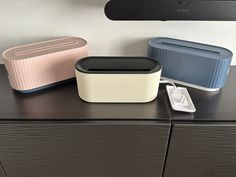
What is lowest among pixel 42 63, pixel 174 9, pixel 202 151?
pixel 202 151

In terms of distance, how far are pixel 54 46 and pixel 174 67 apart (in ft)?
1.33

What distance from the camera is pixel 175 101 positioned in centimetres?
68

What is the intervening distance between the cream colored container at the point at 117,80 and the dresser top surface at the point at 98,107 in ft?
0.09

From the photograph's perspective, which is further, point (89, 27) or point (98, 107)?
point (89, 27)

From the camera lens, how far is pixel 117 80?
0.64 meters

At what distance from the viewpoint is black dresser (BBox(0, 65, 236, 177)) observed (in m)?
0.63

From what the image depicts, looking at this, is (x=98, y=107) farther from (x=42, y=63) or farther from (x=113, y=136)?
(x=42, y=63)

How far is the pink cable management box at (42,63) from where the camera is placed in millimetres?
681

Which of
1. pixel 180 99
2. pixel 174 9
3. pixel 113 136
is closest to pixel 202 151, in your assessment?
pixel 180 99

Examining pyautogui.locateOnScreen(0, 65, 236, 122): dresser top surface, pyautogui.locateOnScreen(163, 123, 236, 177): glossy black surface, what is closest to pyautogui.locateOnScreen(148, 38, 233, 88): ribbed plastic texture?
pyautogui.locateOnScreen(0, 65, 236, 122): dresser top surface

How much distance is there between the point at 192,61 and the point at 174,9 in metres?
0.18

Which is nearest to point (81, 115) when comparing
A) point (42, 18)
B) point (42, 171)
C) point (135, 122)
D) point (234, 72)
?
point (135, 122)

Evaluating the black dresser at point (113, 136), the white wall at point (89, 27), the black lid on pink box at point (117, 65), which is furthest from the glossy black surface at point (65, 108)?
the white wall at point (89, 27)

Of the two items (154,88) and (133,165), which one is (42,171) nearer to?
(133,165)
